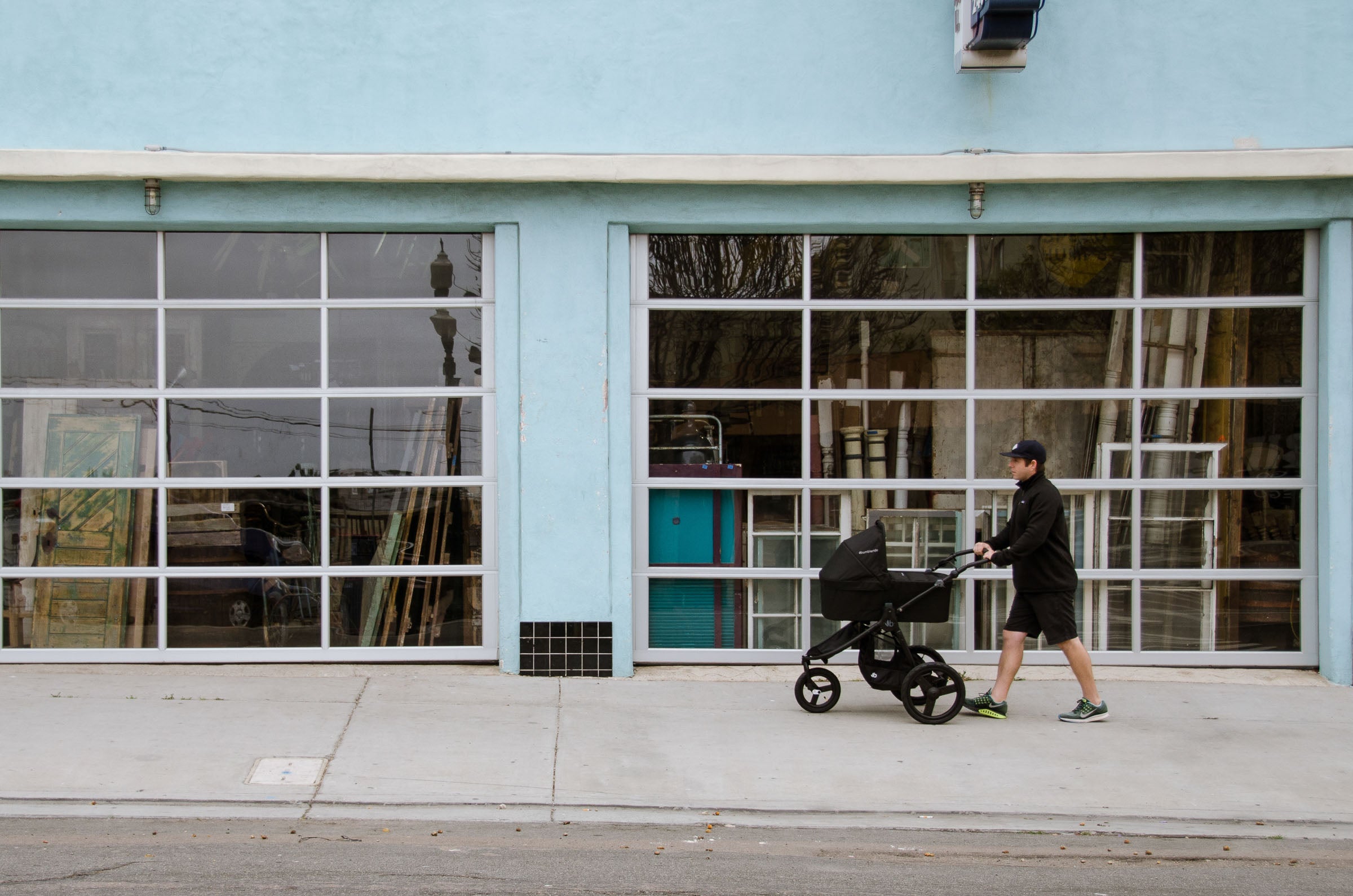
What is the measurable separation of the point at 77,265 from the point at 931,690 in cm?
673

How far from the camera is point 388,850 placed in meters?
5.22

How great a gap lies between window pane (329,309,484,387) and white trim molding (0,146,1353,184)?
1001 mm

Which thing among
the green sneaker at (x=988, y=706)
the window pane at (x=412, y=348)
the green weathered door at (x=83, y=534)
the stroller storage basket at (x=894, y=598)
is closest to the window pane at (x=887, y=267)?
the stroller storage basket at (x=894, y=598)

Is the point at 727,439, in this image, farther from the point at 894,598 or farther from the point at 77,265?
the point at 77,265

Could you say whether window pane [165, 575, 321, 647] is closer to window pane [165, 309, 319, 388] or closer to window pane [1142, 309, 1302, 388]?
window pane [165, 309, 319, 388]

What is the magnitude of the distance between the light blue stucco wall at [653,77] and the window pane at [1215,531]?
103 inches

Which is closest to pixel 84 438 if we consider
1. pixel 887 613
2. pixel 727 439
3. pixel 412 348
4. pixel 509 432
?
pixel 412 348

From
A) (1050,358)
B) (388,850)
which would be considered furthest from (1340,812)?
(388,850)

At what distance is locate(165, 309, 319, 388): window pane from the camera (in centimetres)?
862

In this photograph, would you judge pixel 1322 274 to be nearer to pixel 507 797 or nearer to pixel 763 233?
pixel 763 233

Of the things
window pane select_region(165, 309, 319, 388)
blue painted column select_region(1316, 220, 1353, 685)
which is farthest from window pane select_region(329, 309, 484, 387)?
blue painted column select_region(1316, 220, 1353, 685)

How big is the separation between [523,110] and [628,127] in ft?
2.50

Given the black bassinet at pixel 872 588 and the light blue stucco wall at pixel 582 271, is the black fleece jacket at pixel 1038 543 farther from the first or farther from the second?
the light blue stucco wall at pixel 582 271

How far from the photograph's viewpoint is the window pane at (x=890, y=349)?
8898 mm
